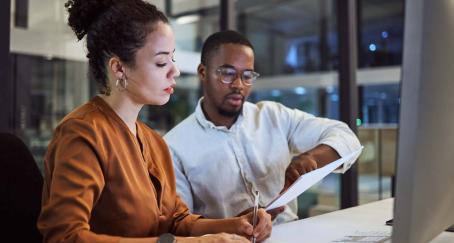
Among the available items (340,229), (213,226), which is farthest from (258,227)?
(340,229)

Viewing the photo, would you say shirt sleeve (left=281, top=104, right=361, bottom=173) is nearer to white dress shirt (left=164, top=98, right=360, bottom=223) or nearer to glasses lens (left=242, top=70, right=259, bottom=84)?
white dress shirt (left=164, top=98, right=360, bottom=223)

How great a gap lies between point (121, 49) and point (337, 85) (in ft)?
7.26

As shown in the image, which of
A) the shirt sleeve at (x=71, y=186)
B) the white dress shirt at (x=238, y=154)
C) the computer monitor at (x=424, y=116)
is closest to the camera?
the computer monitor at (x=424, y=116)

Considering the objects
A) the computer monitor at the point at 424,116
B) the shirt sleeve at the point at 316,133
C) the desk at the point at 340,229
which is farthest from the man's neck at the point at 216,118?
the computer monitor at the point at 424,116

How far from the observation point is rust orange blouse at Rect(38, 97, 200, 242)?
0.82m

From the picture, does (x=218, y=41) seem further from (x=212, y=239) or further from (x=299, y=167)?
(x=212, y=239)

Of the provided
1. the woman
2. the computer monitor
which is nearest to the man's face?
the woman

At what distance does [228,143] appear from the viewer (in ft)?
5.32

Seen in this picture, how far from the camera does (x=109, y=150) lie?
94 cm

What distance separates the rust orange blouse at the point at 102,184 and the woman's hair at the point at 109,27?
0.10 m

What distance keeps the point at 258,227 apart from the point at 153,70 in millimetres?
446

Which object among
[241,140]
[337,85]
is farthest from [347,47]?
[241,140]

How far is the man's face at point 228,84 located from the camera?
5.18 feet

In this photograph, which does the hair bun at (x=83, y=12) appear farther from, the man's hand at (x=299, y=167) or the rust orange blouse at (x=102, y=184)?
the man's hand at (x=299, y=167)
